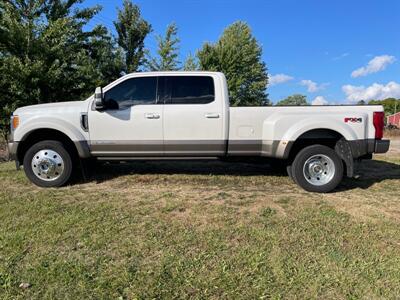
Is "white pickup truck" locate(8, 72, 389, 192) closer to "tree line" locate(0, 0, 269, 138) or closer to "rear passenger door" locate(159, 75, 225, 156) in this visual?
"rear passenger door" locate(159, 75, 225, 156)

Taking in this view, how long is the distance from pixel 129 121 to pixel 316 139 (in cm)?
310

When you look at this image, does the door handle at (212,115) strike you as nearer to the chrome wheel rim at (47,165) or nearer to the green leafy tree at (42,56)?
the chrome wheel rim at (47,165)

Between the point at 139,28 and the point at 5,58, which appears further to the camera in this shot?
the point at 139,28

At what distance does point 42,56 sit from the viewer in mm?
14797

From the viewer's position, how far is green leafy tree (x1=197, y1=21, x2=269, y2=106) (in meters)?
35.8

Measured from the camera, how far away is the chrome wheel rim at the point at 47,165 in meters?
5.87

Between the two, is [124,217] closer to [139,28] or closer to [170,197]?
[170,197]

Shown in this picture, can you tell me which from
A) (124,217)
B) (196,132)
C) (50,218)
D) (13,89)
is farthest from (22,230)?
(13,89)

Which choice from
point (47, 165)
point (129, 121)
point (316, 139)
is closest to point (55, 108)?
point (47, 165)

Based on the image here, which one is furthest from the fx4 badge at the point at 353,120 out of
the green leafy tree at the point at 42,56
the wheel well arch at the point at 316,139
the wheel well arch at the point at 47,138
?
the green leafy tree at the point at 42,56

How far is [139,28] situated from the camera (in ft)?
80.8

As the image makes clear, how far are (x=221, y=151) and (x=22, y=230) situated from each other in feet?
10.5

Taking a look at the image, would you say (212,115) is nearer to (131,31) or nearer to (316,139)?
(316,139)

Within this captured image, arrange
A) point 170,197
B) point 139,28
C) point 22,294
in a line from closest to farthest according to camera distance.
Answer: point 22,294
point 170,197
point 139,28
